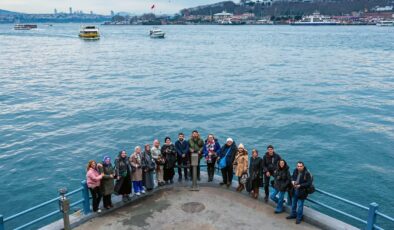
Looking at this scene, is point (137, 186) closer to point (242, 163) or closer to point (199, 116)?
point (242, 163)

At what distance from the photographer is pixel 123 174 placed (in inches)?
472

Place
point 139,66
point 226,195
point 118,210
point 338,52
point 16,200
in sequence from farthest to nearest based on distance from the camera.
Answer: point 338,52
point 139,66
point 16,200
point 226,195
point 118,210

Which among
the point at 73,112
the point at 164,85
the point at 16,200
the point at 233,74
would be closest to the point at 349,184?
the point at 16,200

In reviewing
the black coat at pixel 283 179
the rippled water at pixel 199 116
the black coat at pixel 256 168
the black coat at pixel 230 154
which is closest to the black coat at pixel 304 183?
the black coat at pixel 283 179

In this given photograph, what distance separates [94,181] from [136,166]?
1458mm

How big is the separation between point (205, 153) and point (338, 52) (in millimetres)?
87439

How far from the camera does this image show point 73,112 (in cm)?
3847

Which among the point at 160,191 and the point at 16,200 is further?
the point at 16,200

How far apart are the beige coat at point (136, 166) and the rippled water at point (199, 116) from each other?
9876mm

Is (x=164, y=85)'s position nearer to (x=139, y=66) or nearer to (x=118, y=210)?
(x=139, y=66)

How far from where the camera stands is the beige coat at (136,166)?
1233 centimetres

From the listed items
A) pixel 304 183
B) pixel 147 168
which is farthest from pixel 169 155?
pixel 304 183

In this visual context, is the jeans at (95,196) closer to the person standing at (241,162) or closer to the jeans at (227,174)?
the jeans at (227,174)

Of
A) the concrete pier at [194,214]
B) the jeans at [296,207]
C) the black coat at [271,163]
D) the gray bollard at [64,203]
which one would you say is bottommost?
the concrete pier at [194,214]
